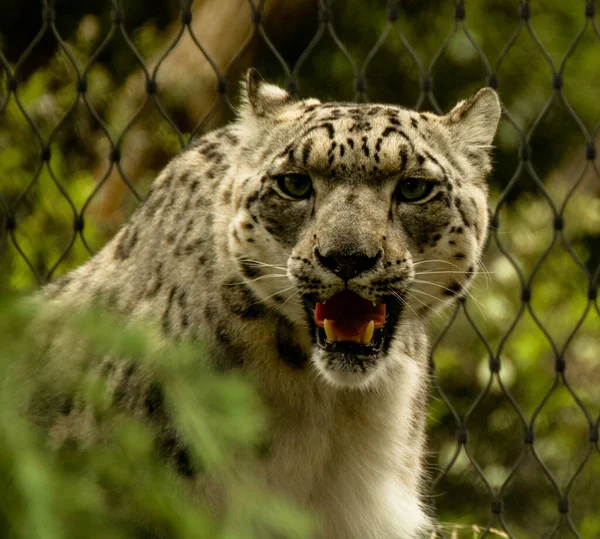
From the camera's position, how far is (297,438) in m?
2.29

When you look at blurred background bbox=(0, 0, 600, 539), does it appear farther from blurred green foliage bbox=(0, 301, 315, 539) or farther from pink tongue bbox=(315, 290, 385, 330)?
blurred green foliage bbox=(0, 301, 315, 539)

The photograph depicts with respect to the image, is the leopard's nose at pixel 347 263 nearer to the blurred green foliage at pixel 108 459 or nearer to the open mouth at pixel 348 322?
the open mouth at pixel 348 322

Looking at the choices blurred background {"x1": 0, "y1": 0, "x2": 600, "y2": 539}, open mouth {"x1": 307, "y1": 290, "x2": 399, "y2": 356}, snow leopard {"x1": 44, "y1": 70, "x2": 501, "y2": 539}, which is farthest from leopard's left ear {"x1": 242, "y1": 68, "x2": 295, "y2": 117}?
blurred background {"x1": 0, "y1": 0, "x2": 600, "y2": 539}

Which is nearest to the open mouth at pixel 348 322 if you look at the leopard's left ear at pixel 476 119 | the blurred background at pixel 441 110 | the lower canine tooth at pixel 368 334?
the lower canine tooth at pixel 368 334

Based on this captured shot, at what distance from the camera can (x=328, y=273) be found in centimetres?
205

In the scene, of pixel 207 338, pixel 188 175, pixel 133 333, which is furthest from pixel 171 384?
pixel 188 175

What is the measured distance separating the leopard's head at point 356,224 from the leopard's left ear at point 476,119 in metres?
0.02

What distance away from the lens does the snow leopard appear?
6.97ft

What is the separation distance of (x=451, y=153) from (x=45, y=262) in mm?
1960

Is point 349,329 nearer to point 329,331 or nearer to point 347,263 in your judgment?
point 329,331

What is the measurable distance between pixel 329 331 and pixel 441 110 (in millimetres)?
2894

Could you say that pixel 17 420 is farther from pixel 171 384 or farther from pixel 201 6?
pixel 201 6

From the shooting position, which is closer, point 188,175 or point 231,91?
point 188,175

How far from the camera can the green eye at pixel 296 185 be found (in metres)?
2.22
